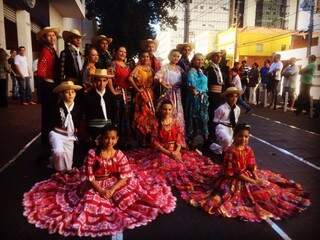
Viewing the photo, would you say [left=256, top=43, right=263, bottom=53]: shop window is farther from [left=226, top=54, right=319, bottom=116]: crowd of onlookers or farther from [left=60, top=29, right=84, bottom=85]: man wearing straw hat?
[left=60, top=29, right=84, bottom=85]: man wearing straw hat

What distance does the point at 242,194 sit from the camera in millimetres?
4172

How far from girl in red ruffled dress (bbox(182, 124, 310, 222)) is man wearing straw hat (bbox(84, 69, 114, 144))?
1.73 metres

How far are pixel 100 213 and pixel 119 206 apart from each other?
0.23 meters

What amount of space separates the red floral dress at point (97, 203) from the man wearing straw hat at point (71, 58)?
2.00m

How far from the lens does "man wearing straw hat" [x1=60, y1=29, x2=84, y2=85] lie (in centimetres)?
579

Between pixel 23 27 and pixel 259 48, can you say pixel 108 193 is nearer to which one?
pixel 23 27

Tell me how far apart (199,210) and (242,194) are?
538 mm

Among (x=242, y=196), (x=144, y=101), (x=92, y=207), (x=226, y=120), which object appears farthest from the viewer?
(x=144, y=101)

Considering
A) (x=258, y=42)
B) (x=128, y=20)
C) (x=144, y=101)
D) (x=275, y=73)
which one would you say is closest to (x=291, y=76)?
(x=275, y=73)

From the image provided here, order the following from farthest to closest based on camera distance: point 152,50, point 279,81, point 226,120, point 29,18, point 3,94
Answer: point 29,18 → point 279,81 → point 3,94 → point 152,50 → point 226,120

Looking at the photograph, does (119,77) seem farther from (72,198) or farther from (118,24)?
(118,24)

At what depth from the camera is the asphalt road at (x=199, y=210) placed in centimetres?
349

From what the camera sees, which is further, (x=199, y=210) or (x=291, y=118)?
(x=291, y=118)

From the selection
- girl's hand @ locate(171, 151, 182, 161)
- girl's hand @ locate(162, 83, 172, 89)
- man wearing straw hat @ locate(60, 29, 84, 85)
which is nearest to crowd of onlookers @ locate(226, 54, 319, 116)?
girl's hand @ locate(162, 83, 172, 89)
